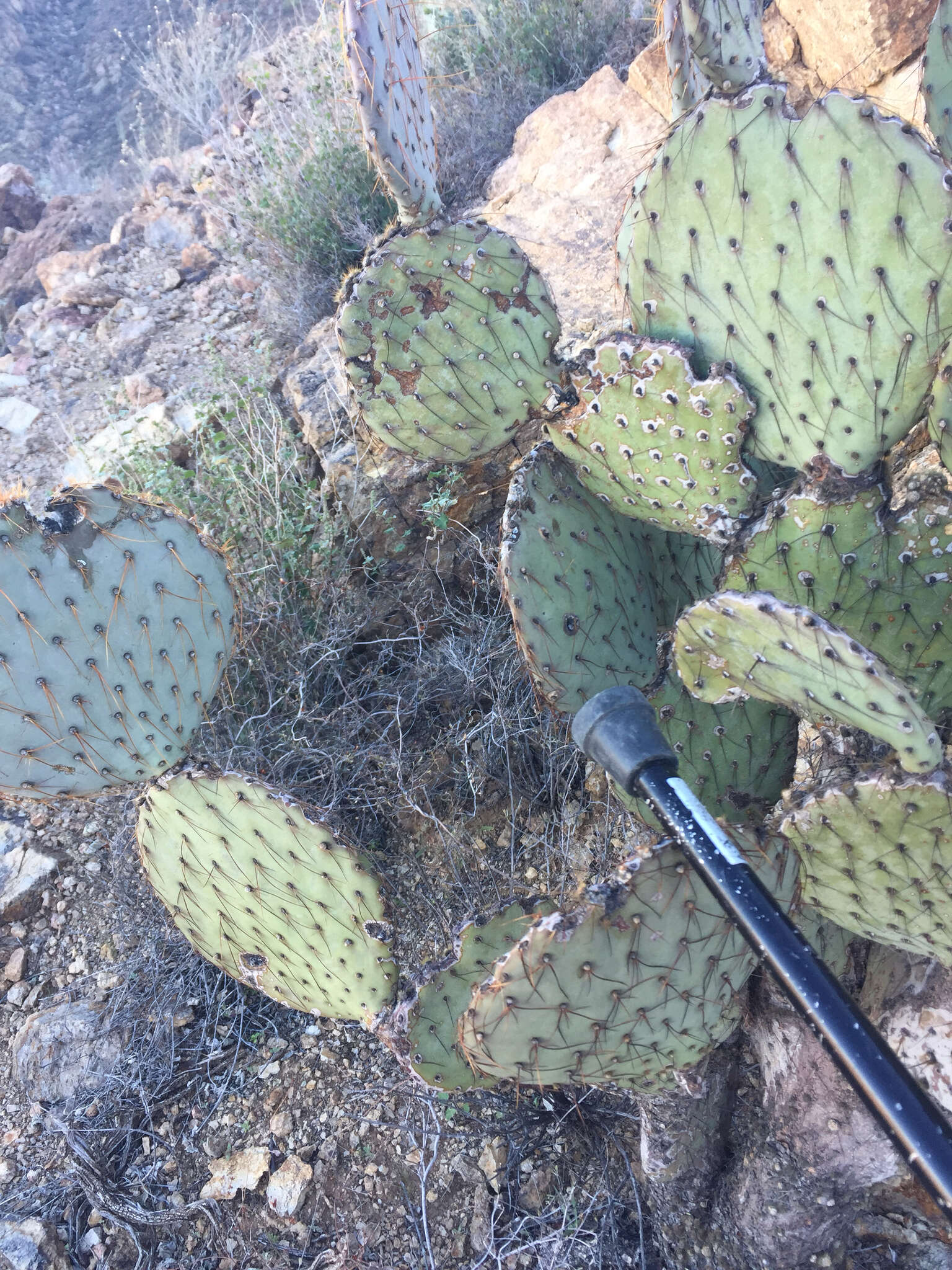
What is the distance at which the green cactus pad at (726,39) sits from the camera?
5.25ft

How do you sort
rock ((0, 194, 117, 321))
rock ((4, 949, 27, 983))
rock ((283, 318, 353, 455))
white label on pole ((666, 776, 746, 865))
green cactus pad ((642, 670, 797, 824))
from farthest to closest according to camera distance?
rock ((0, 194, 117, 321)) → rock ((283, 318, 353, 455)) → rock ((4, 949, 27, 983)) → green cactus pad ((642, 670, 797, 824)) → white label on pole ((666, 776, 746, 865))

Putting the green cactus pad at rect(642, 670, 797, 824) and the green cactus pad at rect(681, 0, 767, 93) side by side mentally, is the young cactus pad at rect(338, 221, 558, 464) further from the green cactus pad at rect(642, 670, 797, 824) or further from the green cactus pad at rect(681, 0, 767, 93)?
the green cactus pad at rect(642, 670, 797, 824)

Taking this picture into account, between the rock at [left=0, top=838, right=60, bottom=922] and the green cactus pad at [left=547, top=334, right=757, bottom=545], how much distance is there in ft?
6.61

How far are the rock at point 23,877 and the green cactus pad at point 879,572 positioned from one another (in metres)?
2.21

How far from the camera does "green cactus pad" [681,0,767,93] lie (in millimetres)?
1602

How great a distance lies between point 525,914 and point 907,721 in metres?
0.80

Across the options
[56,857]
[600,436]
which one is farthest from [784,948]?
[56,857]

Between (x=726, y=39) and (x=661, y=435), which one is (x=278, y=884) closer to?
(x=661, y=435)

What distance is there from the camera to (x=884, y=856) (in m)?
1.31

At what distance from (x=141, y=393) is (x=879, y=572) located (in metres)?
3.54

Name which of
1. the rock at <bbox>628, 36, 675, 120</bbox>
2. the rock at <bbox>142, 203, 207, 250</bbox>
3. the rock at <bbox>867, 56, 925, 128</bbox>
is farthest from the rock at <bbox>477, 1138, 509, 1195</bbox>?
the rock at <bbox>142, 203, 207, 250</bbox>

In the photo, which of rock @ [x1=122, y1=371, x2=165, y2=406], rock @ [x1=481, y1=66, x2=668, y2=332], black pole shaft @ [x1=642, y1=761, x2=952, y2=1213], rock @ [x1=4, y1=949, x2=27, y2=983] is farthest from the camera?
rock @ [x1=122, y1=371, x2=165, y2=406]

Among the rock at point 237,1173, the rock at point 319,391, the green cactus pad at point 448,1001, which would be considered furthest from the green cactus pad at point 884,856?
the rock at point 319,391

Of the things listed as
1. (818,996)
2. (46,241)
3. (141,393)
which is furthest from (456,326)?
(46,241)
